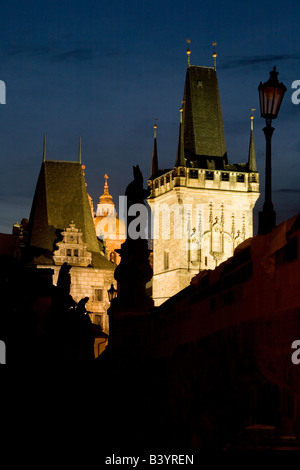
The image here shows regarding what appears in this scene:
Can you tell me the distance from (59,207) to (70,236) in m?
4.69

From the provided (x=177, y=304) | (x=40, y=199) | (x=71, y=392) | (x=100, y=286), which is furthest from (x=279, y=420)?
(x=40, y=199)

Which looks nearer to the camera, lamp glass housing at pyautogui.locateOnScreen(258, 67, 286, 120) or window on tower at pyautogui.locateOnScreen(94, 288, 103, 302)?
lamp glass housing at pyautogui.locateOnScreen(258, 67, 286, 120)

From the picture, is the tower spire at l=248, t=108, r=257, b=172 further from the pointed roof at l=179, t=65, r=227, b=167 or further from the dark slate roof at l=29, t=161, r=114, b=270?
the dark slate roof at l=29, t=161, r=114, b=270

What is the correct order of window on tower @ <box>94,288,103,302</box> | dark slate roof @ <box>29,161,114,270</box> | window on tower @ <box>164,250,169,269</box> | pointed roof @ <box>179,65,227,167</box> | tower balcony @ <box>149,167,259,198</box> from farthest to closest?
pointed roof @ <box>179,65,227,167</box> → tower balcony @ <box>149,167,259,198</box> → window on tower @ <box>164,250,169,269</box> → dark slate roof @ <box>29,161,114,270</box> → window on tower @ <box>94,288,103,302</box>

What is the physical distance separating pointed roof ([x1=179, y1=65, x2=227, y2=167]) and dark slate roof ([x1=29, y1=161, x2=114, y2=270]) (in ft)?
70.6

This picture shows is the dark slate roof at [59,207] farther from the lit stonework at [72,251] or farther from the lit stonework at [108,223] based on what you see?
the lit stonework at [108,223]

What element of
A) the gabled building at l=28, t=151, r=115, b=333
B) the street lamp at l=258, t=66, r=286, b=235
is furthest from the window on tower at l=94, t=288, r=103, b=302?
the street lamp at l=258, t=66, r=286, b=235

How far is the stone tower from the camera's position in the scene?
11081 cm

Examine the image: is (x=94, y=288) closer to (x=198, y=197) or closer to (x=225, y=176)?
(x=198, y=197)

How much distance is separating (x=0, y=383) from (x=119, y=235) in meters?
128

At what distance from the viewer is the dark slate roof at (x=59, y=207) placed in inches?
3716

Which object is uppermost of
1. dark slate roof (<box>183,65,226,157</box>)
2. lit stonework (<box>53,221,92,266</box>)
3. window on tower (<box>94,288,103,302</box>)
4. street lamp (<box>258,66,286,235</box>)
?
dark slate roof (<box>183,65,226,157</box>)

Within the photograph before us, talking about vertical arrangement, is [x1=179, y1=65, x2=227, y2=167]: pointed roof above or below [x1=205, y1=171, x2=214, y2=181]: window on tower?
above

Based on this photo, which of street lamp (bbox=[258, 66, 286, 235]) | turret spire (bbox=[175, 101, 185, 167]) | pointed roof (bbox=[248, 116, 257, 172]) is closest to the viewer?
street lamp (bbox=[258, 66, 286, 235])
